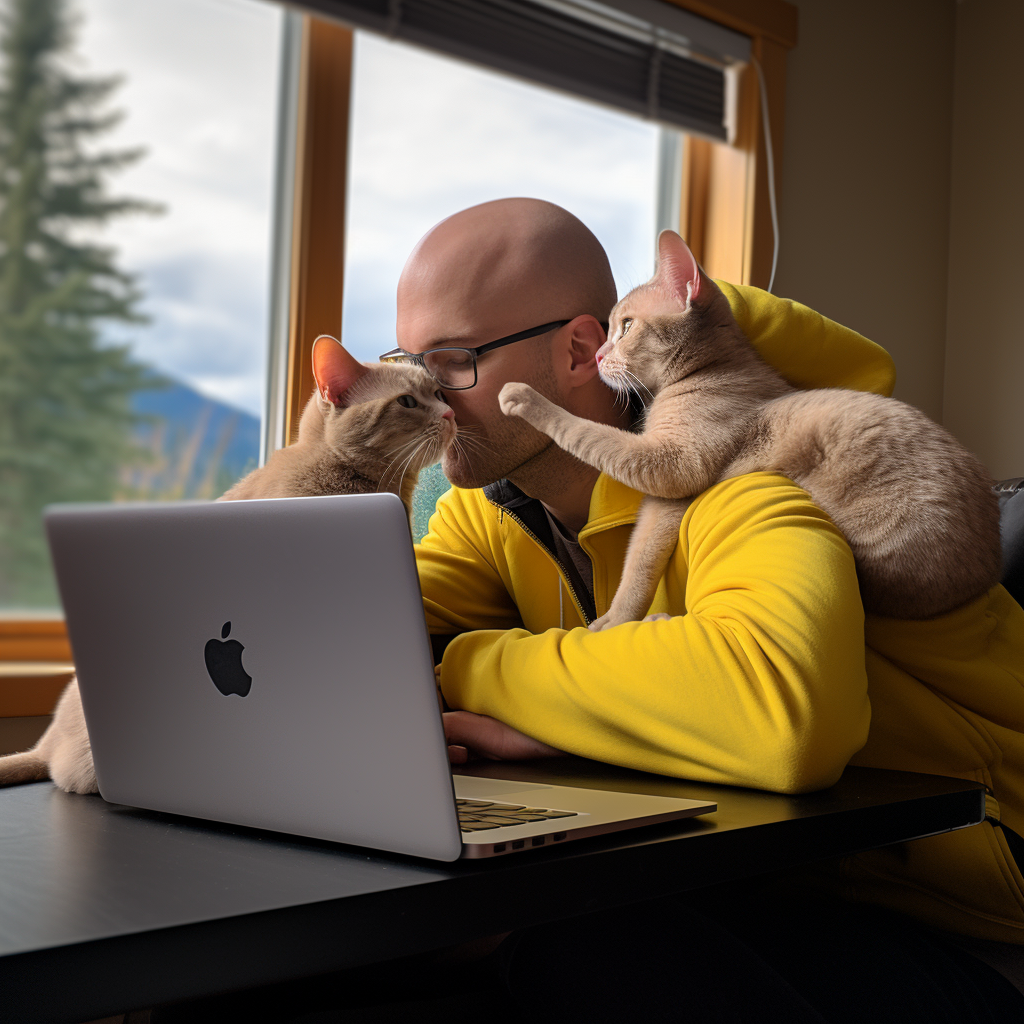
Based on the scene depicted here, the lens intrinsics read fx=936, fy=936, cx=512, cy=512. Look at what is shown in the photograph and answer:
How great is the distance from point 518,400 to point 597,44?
1646 millimetres

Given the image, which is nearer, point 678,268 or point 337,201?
point 678,268

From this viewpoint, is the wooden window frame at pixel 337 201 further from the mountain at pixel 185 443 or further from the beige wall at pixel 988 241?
the beige wall at pixel 988 241

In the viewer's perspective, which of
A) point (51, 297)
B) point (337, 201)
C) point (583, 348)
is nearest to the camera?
point (583, 348)

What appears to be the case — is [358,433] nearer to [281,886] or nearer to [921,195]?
[281,886]

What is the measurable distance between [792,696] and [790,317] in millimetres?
713

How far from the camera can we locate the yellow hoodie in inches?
31.8

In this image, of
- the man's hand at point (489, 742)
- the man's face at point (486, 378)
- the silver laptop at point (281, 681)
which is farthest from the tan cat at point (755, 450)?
the silver laptop at point (281, 681)

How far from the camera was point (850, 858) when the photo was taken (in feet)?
3.19

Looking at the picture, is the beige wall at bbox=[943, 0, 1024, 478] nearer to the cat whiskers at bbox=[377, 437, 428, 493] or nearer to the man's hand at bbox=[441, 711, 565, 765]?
the cat whiskers at bbox=[377, 437, 428, 493]

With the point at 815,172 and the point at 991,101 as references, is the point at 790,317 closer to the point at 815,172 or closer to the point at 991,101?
the point at 815,172

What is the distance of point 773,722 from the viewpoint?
784 millimetres

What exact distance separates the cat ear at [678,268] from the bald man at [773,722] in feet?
0.19

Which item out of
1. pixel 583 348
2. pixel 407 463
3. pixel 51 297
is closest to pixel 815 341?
pixel 583 348

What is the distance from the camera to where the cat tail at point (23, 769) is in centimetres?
94
